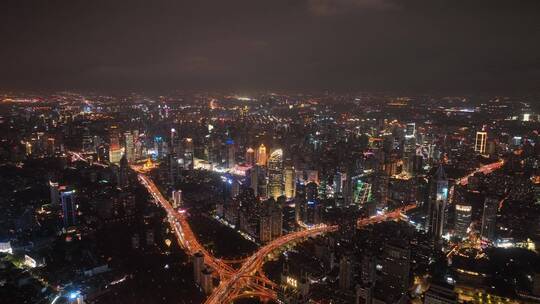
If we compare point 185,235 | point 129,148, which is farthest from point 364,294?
point 129,148

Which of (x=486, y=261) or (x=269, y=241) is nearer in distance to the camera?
(x=486, y=261)

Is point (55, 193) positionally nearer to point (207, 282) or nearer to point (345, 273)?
point (207, 282)

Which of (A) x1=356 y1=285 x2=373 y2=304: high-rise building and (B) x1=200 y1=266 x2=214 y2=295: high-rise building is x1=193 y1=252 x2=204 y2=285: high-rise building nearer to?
(B) x1=200 y1=266 x2=214 y2=295: high-rise building

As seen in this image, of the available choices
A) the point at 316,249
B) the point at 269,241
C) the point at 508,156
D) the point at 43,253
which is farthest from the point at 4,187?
the point at 508,156

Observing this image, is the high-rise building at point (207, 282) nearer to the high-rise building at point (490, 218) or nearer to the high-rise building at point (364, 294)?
the high-rise building at point (364, 294)

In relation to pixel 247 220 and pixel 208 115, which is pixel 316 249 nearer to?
pixel 247 220

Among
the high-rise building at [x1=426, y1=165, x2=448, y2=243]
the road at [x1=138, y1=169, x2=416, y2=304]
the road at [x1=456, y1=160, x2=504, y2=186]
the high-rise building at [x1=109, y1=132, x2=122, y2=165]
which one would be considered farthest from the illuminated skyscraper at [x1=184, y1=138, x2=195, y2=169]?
the road at [x1=456, y1=160, x2=504, y2=186]
